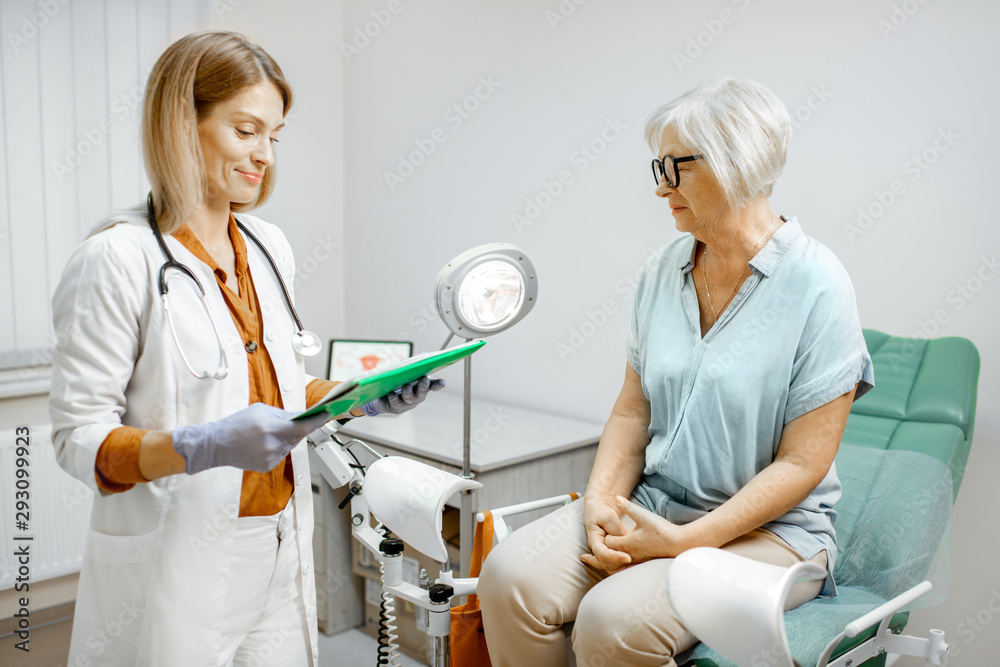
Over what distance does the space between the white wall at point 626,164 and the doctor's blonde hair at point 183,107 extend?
137 centimetres

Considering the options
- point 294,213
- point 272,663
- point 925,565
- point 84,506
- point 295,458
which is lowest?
point 84,506

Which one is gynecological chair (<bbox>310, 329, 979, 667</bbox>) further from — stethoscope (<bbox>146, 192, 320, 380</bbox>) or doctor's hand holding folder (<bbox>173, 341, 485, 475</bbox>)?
doctor's hand holding folder (<bbox>173, 341, 485, 475</bbox>)

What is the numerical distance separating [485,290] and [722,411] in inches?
18.2

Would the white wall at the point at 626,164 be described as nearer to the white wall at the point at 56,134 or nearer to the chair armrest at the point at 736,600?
the white wall at the point at 56,134

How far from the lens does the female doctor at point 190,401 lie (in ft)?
3.28

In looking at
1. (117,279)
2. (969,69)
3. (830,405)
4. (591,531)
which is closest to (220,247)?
(117,279)

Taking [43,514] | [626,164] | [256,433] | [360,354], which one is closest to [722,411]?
[256,433]

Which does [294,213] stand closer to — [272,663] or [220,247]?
[220,247]

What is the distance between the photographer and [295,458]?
122 cm

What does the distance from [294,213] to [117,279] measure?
213 centimetres

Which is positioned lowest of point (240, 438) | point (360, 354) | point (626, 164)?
point (360, 354)

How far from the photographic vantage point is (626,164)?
2264 mm

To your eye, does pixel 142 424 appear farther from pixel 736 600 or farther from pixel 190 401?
pixel 736 600

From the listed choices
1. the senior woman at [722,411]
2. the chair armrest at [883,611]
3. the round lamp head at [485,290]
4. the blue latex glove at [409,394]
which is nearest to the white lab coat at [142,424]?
the blue latex glove at [409,394]
